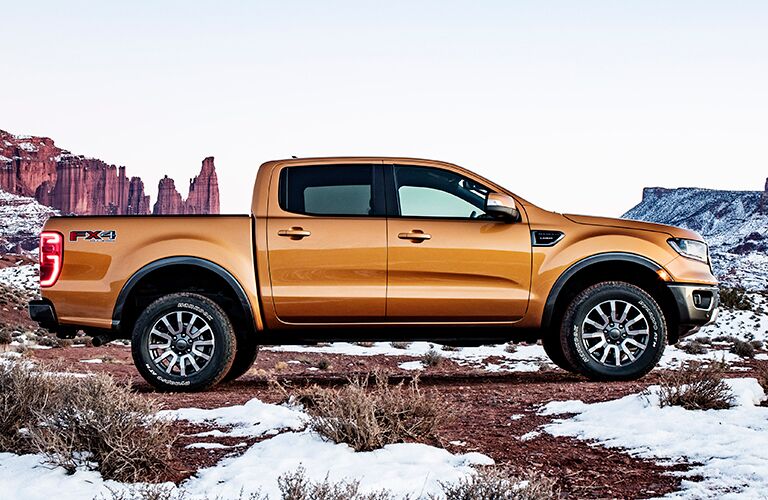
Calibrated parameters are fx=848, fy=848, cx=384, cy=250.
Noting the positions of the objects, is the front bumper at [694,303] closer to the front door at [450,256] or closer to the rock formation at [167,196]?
the front door at [450,256]

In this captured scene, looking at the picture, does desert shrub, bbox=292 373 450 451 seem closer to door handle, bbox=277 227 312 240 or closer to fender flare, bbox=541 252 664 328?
door handle, bbox=277 227 312 240

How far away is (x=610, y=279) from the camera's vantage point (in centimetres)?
820

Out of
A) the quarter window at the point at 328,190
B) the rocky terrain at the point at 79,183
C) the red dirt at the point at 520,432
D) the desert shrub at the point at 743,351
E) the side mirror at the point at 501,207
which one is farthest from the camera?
the rocky terrain at the point at 79,183

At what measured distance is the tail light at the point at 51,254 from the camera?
7535 mm

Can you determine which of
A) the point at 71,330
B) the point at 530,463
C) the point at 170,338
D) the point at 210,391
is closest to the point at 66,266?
the point at 71,330

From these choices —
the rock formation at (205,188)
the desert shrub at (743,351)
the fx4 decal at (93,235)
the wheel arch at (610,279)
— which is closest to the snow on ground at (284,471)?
the fx4 decal at (93,235)

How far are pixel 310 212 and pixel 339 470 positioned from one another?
3336 millimetres

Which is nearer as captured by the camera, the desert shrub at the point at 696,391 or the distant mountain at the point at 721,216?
the desert shrub at the point at 696,391

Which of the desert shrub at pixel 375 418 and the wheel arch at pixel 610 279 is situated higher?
the wheel arch at pixel 610 279

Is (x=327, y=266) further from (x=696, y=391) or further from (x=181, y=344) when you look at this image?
(x=696, y=391)

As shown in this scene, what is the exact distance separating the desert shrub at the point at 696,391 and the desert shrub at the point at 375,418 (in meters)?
1.81

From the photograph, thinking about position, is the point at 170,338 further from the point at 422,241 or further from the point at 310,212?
the point at 422,241

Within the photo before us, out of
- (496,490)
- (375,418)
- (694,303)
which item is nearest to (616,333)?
(694,303)

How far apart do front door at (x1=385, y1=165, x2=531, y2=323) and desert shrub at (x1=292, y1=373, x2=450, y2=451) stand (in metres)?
2.04
